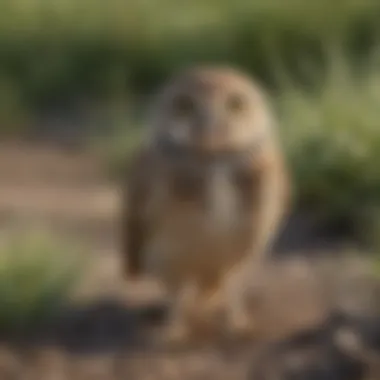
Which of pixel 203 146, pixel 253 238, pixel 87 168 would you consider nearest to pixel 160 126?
pixel 203 146

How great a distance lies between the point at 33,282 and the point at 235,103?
0.78 metres

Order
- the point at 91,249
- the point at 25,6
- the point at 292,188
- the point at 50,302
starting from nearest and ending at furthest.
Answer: the point at 50,302, the point at 91,249, the point at 292,188, the point at 25,6

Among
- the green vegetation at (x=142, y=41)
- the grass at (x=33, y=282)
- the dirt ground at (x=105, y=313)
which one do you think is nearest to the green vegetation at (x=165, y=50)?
the green vegetation at (x=142, y=41)

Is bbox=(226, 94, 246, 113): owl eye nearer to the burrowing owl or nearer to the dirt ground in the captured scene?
the burrowing owl

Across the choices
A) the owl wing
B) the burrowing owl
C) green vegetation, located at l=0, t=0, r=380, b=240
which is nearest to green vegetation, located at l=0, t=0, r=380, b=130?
green vegetation, located at l=0, t=0, r=380, b=240

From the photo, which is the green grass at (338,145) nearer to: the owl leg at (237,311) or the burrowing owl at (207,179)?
the owl leg at (237,311)

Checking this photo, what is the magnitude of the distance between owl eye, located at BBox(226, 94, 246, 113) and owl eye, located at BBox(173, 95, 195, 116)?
0.32 feet

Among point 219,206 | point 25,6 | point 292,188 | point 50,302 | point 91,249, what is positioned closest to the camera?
point 219,206

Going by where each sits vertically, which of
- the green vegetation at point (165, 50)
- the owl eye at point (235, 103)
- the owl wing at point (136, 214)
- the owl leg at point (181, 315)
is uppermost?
the green vegetation at point (165, 50)

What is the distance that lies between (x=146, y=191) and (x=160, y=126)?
181 mm

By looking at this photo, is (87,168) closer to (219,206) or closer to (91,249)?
(91,249)

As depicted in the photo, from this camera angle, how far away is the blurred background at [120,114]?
3.85 m

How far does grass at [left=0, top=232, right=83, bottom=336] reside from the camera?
135 inches

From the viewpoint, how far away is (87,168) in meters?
5.31
